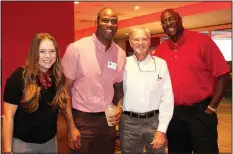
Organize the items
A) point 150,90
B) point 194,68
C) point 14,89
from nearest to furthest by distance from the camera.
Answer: point 14,89, point 150,90, point 194,68

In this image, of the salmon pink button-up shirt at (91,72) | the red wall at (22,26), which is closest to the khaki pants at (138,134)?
the salmon pink button-up shirt at (91,72)

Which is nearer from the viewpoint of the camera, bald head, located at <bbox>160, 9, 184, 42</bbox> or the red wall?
bald head, located at <bbox>160, 9, 184, 42</bbox>

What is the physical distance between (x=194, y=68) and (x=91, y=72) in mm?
942

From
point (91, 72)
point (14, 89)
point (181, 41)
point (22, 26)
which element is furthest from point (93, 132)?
point (22, 26)

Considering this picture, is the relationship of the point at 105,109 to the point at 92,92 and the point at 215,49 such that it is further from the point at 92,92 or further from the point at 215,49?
the point at 215,49

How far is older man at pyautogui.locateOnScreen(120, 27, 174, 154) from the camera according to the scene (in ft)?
7.58

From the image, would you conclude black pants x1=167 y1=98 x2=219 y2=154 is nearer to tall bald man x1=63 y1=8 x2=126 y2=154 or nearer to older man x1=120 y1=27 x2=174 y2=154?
older man x1=120 y1=27 x2=174 y2=154

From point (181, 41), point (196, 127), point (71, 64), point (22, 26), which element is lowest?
point (196, 127)

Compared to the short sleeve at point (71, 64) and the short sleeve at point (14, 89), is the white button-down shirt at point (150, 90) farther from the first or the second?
the short sleeve at point (14, 89)

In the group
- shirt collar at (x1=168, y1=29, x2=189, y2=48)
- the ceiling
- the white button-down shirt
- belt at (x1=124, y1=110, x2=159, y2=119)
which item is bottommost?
belt at (x1=124, y1=110, x2=159, y2=119)

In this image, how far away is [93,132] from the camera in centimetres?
236

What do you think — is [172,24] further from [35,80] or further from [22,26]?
[22,26]

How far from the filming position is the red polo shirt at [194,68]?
2684mm

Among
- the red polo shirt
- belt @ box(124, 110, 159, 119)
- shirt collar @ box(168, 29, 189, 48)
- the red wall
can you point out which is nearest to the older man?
belt @ box(124, 110, 159, 119)
